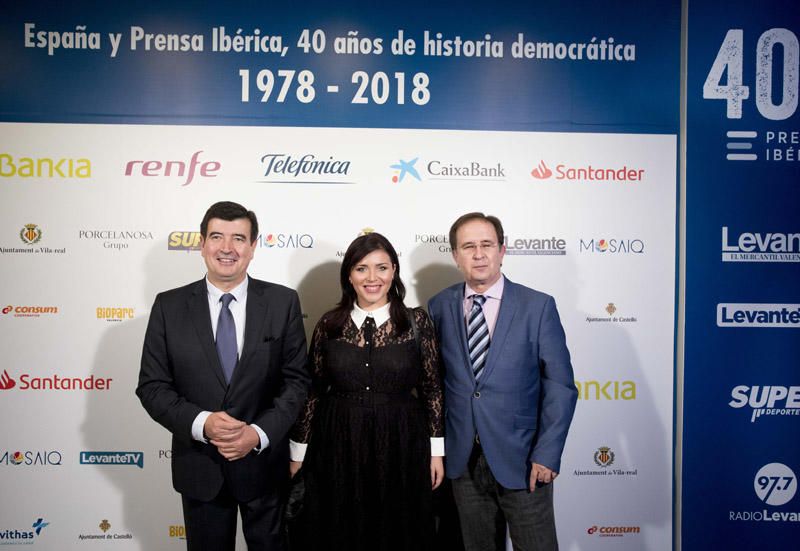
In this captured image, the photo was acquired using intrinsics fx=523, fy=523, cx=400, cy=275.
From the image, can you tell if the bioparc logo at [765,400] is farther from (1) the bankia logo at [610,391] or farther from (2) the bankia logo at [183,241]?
(2) the bankia logo at [183,241]

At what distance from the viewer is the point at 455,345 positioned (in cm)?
229

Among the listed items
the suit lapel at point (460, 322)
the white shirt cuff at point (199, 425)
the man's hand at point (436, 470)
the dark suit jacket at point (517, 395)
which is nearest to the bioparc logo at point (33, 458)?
the white shirt cuff at point (199, 425)

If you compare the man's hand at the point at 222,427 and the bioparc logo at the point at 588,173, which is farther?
the bioparc logo at the point at 588,173

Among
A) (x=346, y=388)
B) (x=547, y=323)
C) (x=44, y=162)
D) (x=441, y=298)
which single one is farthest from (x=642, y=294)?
(x=44, y=162)

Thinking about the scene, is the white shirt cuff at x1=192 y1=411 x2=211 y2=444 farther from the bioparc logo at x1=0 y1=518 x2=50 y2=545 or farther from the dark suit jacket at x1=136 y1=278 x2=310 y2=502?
the bioparc logo at x1=0 y1=518 x2=50 y2=545

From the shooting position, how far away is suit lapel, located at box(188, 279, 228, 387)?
207 cm

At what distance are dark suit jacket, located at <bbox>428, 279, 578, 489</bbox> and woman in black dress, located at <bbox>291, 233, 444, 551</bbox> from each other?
141mm

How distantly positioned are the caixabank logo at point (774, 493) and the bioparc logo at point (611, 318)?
1.16 metres

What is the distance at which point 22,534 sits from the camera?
9.61 ft

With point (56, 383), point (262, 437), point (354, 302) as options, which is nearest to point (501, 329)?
point (354, 302)

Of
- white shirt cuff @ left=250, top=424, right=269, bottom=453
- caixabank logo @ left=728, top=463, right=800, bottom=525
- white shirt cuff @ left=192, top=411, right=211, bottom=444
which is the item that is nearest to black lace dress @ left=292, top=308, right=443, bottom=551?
white shirt cuff @ left=250, top=424, right=269, bottom=453

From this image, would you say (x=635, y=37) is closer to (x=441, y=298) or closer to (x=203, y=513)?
(x=441, y=298)

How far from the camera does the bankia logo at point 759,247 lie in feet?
9.93

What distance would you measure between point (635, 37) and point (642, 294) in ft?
4.86
